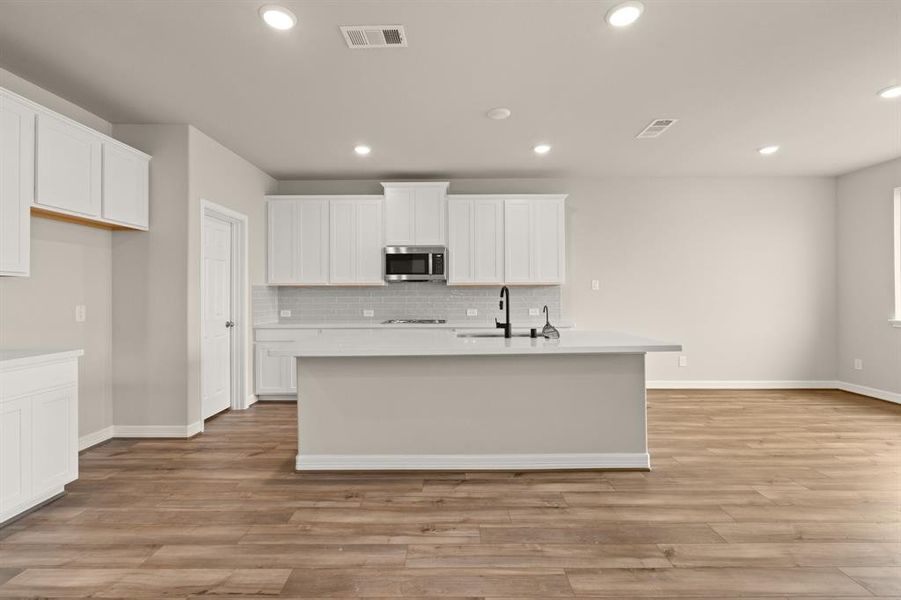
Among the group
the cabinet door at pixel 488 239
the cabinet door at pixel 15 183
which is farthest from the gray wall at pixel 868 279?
the cabinet door at pixel 15 183

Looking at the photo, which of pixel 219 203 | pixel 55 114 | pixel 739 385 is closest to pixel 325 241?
pixel 219 203

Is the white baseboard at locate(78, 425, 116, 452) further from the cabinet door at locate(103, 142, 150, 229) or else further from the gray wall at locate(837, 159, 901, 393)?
the gray wall at locate(837, 159, 901, 393)

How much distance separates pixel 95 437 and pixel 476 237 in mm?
4277

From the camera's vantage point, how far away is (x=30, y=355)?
2621 millimetres

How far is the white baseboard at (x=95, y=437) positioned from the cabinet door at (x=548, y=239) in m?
4.62

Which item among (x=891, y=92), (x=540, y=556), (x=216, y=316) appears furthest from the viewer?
(x=216, y=316)

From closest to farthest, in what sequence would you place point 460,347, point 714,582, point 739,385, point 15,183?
point 714,582, point 15,183, point 460,347, point 739,385

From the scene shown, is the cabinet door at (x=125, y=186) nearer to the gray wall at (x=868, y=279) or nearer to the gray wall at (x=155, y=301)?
the gray wall at (x=155, y=301)

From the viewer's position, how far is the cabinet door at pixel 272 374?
548 centimetres

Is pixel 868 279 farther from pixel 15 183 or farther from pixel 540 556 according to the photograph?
pixel 15 183

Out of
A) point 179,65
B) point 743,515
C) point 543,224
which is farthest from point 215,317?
point 743,515

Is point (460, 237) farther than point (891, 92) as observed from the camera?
Yes

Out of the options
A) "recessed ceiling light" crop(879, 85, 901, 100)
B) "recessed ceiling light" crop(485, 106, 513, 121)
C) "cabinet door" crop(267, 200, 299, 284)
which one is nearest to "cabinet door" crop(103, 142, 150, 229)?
"cabinet door" crop(267, 200, 299, 284)

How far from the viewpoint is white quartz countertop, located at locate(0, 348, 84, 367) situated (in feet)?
8.11
